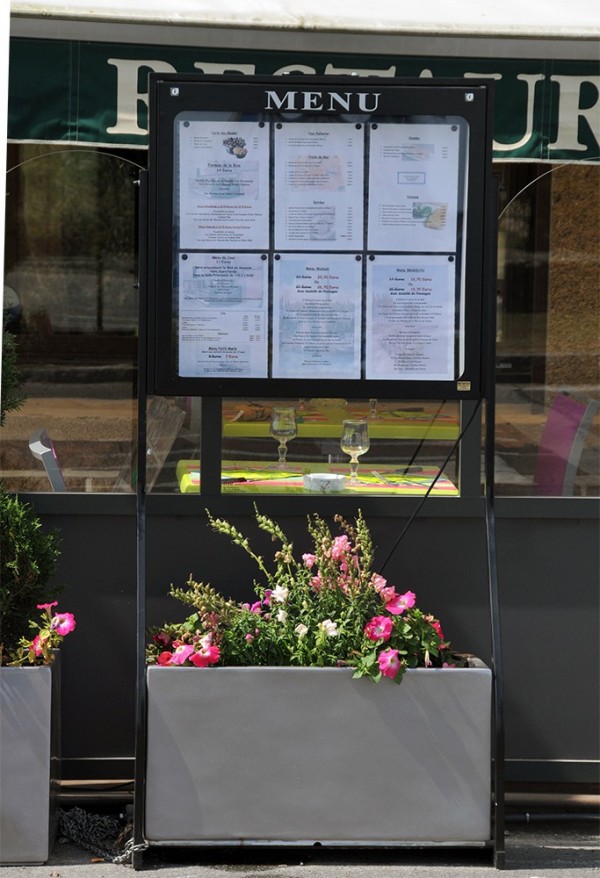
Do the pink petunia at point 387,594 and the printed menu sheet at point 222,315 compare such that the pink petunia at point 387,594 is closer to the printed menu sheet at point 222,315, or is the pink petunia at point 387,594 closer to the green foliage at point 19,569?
the printed menu sheet at point 222,315

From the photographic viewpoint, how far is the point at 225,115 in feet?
12.8

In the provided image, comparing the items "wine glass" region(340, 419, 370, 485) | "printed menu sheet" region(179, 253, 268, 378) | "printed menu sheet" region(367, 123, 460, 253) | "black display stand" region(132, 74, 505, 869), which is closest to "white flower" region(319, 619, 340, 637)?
"black display stand" region(132, 74, 505, 869)

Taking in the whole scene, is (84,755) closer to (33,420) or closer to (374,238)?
(374,238)

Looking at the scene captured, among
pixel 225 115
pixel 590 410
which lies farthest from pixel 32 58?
pixel 590 410

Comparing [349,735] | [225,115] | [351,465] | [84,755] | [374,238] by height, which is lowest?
[84,755]

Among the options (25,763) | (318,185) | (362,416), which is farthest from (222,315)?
(25,763)

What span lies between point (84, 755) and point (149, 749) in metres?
0.79

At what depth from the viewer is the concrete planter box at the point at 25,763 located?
12.3 feet

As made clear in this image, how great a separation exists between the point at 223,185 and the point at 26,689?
5.63 ft

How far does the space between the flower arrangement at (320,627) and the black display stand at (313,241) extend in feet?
0.88

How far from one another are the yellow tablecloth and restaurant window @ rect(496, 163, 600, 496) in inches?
38.8

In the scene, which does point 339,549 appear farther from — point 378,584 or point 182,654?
point 182,654

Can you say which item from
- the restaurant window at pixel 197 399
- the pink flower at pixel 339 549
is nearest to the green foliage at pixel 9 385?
the restaurant window at pixel 197 399

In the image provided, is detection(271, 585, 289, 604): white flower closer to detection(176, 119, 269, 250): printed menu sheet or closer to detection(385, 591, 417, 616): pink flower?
detection(385, 591, 417, 616): pink flower
